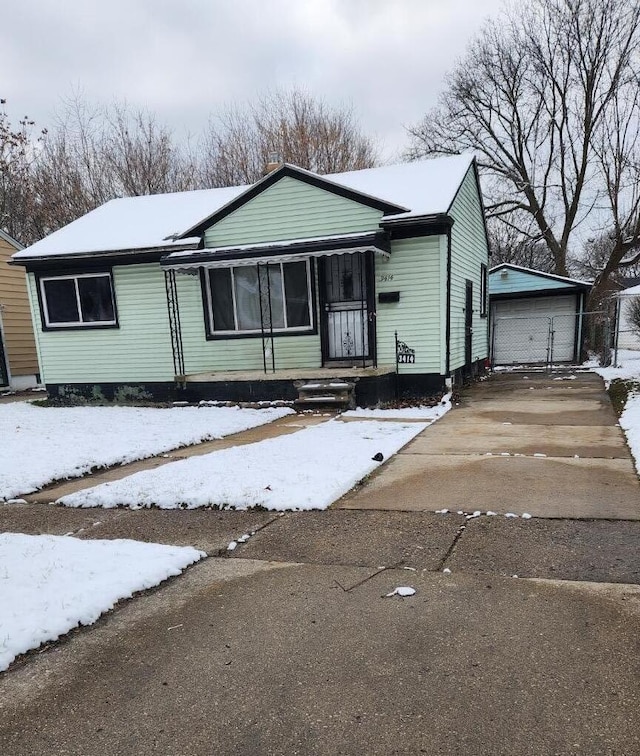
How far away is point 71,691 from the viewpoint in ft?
6.54

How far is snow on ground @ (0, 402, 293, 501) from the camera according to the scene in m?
5.40

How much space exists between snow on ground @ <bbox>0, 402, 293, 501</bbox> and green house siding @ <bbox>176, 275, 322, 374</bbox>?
1.15m

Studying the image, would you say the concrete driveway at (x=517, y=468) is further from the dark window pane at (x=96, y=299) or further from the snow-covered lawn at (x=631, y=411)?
the dark window pane at (x=96, y=299)

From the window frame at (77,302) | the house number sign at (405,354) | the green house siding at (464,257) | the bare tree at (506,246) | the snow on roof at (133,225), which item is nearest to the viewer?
the house number sign at (405,354)

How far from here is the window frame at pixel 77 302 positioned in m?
10.7

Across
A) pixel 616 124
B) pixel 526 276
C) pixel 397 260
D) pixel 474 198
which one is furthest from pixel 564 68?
pixel 397 260

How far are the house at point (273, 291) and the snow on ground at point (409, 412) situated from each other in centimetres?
44

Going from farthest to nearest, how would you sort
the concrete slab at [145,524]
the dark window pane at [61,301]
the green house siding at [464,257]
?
the dark window pane at [61,301] < the green house siding at [464,257] < the concrete slab at [145,524]

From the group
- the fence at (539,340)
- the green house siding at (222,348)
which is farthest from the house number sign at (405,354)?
the fence at (539,340)

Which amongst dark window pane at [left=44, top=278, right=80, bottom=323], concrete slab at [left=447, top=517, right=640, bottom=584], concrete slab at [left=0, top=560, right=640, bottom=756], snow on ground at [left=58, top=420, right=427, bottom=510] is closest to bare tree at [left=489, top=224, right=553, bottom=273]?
dark window pane at [left=44, top=278, right=80, bottom=323]

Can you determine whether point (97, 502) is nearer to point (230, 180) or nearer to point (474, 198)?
point (474, 198)

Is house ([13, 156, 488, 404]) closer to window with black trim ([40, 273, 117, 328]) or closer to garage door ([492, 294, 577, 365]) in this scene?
window with black trim ([40, 273, 117, 328])

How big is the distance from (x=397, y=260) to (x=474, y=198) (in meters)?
3.83

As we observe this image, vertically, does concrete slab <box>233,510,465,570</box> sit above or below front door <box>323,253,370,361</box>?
below
